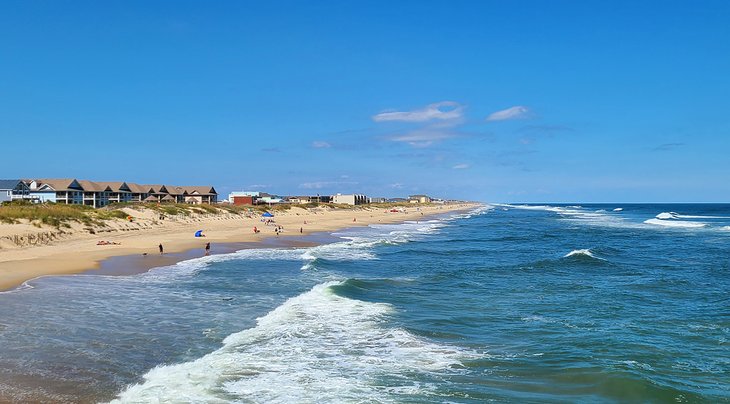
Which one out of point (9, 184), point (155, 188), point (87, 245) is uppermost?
point (155, 188)

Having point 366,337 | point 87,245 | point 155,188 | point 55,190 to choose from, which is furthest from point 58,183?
point 366,337

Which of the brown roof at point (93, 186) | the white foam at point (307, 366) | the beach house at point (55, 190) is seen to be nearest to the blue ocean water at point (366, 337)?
the white foam at point (307, 366)

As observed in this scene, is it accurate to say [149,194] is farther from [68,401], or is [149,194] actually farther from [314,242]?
[68,401]

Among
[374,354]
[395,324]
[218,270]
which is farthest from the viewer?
[218,270]

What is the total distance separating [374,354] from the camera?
1224cm

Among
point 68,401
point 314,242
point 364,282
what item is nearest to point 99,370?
point 68,401

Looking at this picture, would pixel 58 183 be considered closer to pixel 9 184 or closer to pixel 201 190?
pixel 9 184

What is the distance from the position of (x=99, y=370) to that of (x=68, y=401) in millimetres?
1713

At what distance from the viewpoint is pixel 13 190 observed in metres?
76.9

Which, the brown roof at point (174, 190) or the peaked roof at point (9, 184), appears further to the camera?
the brown roof at point (174, 190)

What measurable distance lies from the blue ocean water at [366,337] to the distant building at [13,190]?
6360 cm

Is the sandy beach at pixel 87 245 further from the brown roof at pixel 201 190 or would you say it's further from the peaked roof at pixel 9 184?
the brown roof at pixel 201 190

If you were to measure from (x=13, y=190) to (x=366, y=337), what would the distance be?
268 feet

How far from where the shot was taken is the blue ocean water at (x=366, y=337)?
991cm
